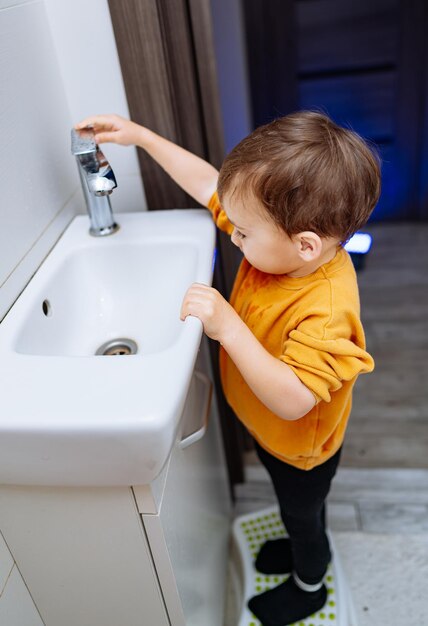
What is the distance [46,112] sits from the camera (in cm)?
97

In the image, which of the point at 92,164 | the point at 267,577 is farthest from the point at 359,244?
the point at 267,577

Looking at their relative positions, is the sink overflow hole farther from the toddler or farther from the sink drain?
the toddler

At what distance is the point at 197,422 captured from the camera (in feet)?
3.25

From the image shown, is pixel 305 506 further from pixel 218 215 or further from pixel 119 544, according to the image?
pixel 218 215

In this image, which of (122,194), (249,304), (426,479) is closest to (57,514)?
(249,304)

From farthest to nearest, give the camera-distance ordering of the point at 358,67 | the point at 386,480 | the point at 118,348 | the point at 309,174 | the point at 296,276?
the point at 358,67 < the point at 386,480 < the point at 118,348 < the point at 296,276 < the point at 309,174

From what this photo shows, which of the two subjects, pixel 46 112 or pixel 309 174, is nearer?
pixel 309 174

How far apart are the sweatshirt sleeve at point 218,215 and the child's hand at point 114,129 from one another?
6.5 inches

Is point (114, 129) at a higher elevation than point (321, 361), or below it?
higher

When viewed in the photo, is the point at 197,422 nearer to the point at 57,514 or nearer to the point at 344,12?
the point at 57,514

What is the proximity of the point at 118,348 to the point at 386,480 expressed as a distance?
0.95 metres

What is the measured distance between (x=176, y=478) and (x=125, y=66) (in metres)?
0.68

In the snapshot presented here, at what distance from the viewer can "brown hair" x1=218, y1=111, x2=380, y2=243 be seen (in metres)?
0.70

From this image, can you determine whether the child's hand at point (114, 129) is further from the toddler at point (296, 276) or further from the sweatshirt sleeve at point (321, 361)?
the sweatshirt sleeve at point (321, 361)
